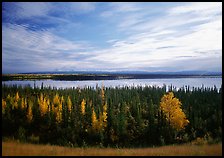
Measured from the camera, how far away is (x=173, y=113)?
99.6 ft

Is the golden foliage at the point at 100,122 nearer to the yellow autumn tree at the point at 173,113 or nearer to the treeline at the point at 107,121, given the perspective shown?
the treeline at the point at 107,121

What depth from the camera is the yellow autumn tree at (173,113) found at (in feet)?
95.1

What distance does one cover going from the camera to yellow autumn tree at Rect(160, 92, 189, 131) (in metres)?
29.0

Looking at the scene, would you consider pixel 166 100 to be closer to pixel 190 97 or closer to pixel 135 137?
pixel 135 137

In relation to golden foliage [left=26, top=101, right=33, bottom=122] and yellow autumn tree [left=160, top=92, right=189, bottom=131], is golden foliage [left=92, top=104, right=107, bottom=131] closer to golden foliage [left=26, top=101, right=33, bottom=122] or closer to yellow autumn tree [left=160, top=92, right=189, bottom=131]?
yellow autumn tree [left=160, top=92, right=189, bottom=131]

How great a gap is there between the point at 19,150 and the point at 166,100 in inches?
738

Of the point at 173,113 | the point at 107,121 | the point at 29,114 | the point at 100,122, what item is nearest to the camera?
the point at 173,113

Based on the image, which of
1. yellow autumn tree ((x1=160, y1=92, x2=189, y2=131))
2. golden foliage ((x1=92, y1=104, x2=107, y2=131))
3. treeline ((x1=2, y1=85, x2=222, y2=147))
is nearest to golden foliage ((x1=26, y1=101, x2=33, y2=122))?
treeline ((x1=2, y1=85, x2=222, y2=147))

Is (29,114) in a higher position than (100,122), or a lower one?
higher

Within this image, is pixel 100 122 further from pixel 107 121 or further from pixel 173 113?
pixel 173 113

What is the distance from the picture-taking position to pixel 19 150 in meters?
17.5

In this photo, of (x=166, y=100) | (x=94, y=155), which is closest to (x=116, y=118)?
(x=166, y=100)

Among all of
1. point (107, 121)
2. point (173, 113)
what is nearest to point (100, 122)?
point (107, 121)

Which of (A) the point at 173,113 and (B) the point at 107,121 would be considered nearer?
(A) the point at 173,113
